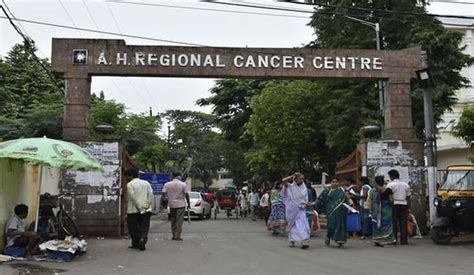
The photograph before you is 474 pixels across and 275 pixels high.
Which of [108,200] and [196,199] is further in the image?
[196,199]

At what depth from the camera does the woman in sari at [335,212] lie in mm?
13367

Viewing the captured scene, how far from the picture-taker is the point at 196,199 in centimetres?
3030

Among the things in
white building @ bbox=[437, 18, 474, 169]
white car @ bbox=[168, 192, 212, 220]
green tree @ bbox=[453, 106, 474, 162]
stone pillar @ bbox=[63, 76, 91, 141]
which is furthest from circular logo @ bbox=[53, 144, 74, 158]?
white building @ bbox=[437, 18, 474, 169]

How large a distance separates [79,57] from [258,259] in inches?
318

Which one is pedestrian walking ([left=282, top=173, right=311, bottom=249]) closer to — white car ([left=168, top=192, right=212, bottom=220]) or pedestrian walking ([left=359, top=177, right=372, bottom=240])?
pedestrian walking ([left=359, top=177, right=372, bottom=240])

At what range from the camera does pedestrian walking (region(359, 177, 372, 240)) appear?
14925 mm

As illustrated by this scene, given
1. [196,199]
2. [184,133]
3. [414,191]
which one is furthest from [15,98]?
[184,133]

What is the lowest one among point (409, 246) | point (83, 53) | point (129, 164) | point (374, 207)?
point (409, 246)

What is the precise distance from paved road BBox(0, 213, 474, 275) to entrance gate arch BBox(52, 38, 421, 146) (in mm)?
3878

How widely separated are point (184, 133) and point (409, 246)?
54.1 meters

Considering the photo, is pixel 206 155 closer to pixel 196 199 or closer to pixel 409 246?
pixel 196 199

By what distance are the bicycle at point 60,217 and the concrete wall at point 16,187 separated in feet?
0.70

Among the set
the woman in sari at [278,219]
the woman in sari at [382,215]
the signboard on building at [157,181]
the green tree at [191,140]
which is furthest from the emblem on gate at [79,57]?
the green tree at [191,140]

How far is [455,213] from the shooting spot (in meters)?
14.0
